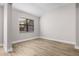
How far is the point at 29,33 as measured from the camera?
88.0 inches

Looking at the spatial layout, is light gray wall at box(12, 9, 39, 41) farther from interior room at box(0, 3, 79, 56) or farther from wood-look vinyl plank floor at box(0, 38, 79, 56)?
wood-look vinyl plank floor at box(0, 38, 79, 56)

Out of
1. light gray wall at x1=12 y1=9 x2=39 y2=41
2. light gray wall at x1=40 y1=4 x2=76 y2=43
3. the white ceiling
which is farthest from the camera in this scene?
light gray wall at x1=40 y1=4 x2=76 y2=43

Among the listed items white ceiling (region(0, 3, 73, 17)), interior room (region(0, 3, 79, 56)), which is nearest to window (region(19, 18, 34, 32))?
interior room (region(0, 3, 79, 56))

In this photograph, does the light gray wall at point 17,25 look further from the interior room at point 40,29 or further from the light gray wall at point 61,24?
the light gray wall at point 61,24

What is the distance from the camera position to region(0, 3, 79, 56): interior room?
6.55 ft

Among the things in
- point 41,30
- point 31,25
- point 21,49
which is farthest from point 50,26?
point 21,49

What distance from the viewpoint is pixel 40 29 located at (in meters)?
2.25

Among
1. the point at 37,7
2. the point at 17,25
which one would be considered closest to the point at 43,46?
the point at 17,25

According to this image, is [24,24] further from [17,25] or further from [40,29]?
[40,29]

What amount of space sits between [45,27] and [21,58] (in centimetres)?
152

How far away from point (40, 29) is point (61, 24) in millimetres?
741

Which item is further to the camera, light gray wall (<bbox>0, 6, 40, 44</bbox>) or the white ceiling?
light gray wall (<bbox>0, 6, 40, 44</bbox>)

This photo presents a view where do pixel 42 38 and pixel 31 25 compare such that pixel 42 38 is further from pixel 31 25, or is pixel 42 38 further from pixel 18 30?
pixel 18 30

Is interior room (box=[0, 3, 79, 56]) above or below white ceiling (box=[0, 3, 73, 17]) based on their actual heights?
below
